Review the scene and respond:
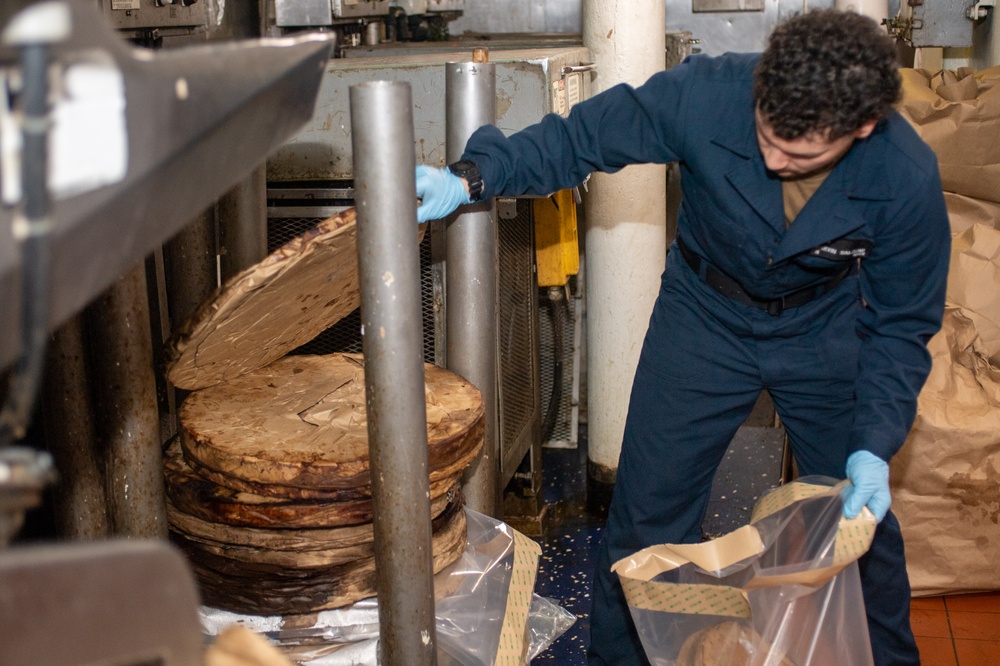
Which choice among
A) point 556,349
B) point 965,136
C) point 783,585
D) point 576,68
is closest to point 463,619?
point 783,585

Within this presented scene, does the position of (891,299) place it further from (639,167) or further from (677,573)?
(639,167)

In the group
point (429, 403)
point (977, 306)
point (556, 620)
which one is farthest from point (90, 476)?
point (977, 306)

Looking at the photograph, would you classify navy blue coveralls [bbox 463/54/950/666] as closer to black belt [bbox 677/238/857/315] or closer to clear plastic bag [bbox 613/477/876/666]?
black belt [bbox 677/238/857/315]

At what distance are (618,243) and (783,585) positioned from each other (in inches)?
55.0

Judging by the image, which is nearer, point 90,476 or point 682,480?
point 90,476

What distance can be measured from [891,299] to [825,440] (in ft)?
1.20

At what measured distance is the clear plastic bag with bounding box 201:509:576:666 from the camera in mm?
1691

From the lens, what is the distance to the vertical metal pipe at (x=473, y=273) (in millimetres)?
1932

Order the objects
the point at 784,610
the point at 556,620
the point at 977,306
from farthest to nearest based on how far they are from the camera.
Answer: the point at 977,306 < the point at 556,620 < the point at 784,610

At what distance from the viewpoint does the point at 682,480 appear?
2.03 m

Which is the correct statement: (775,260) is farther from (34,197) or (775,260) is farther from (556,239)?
(34,197)

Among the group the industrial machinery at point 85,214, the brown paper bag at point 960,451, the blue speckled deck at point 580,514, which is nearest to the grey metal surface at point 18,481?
the industrial machinery at point 85,214

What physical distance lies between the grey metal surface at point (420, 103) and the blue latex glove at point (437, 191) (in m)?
0.46

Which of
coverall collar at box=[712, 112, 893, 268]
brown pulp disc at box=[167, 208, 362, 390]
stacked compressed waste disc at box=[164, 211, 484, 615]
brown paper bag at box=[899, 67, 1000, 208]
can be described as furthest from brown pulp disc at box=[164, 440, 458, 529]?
brown paper bag at box=[899, 67, 1000, 208]
